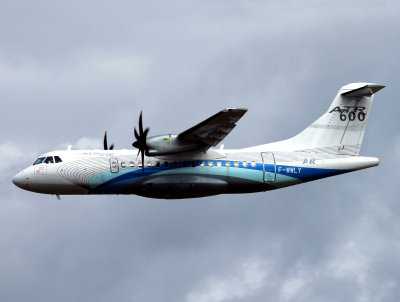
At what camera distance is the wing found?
131 ft

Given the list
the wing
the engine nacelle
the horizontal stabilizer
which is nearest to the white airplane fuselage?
the engine nacelle

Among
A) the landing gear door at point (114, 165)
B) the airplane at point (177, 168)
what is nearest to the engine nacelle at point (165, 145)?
the airplane at point (177, 168)

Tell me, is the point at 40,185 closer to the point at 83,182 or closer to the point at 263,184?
the point at 83,182

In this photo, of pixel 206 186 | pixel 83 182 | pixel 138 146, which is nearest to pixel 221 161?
pixel 206 186

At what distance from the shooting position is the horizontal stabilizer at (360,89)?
4519 centimetres

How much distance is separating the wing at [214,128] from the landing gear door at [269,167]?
3.05 m

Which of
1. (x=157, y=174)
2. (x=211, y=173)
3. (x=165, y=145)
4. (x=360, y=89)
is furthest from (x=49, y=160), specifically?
(x=360, y=89)

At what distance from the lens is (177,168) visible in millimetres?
43438

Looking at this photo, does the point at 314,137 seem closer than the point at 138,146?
No

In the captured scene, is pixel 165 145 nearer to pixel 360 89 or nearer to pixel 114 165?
pixel 114 165

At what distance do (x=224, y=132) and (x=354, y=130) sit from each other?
867 centimetres

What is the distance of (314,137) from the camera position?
4612cm

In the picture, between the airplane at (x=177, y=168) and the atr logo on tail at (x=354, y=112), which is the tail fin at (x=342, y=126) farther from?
the airplane at (x=177, y=168)

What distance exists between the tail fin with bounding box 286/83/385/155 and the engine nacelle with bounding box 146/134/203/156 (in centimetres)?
703
